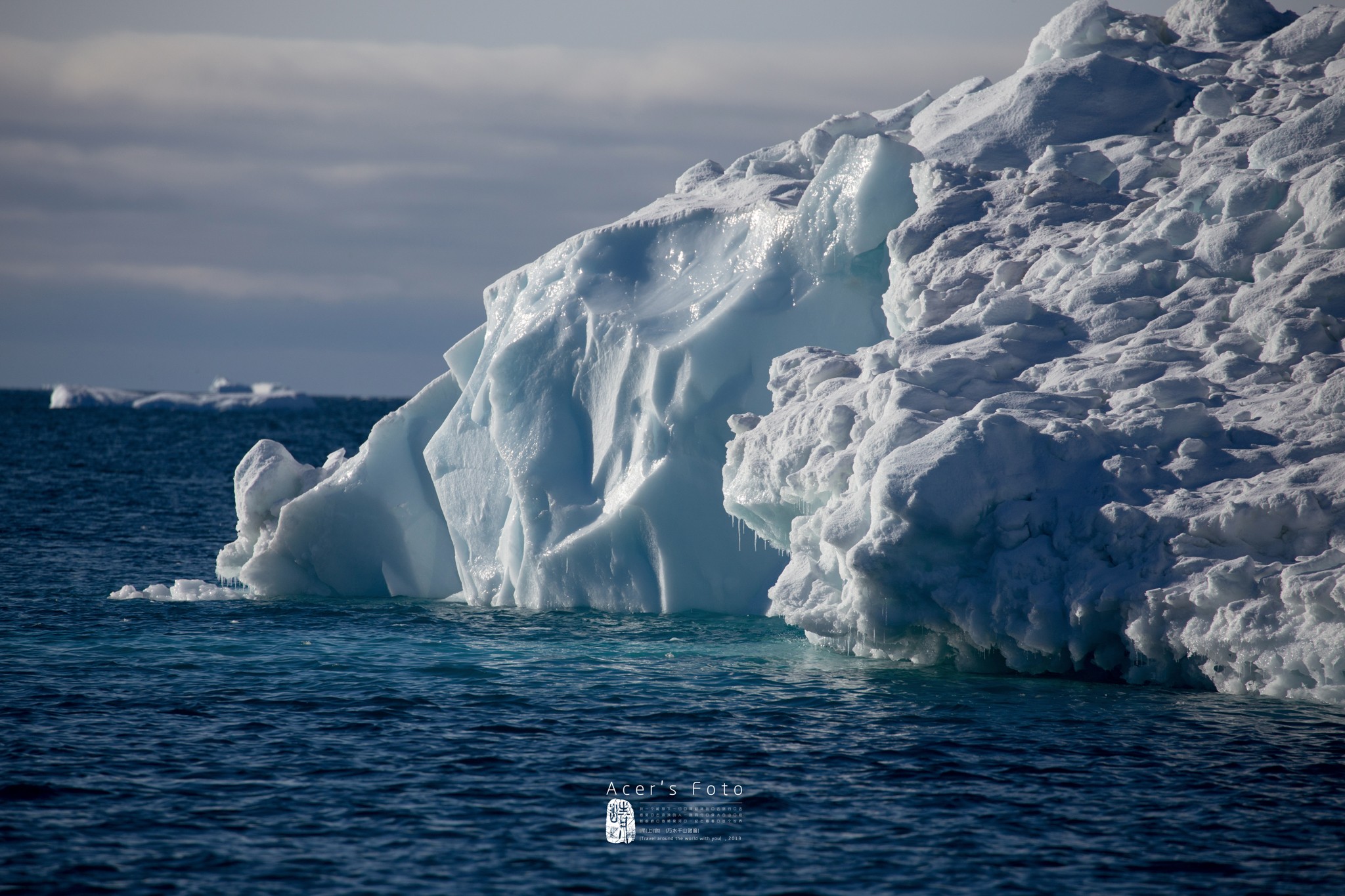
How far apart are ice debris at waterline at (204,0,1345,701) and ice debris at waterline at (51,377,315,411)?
75394 millimetres

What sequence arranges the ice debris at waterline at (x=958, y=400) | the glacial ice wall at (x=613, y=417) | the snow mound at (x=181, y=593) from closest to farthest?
1. the ice debris at waterline at (x=958, y=400)
2. the glacial ice wall at (x=613, y=417)
3. the snow mound at (x=181, y=593)

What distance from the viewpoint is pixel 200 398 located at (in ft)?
328

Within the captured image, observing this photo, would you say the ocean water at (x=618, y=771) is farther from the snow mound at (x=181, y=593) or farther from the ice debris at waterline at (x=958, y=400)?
the snow mound at (x=181, y=593)

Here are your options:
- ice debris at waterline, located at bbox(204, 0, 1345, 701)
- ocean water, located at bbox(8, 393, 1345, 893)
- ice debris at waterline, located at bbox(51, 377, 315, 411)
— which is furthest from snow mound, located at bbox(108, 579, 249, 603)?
ice debris at waterline, located at bbox(51, 377, 315, 411)

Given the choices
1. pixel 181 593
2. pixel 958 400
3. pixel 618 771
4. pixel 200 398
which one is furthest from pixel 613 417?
pixel 200 398

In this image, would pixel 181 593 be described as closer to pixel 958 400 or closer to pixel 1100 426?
pixel 958 400

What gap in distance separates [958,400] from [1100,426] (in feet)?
4.92

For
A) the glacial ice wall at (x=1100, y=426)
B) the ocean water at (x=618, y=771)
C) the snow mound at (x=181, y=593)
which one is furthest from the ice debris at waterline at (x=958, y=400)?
the ocean water at (x=618, y=771)

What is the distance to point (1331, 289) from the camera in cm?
1344

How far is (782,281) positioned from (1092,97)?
17.8 ft

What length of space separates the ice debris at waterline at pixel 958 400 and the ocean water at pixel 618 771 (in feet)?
3.48

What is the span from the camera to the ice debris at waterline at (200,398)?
9125 centimetres

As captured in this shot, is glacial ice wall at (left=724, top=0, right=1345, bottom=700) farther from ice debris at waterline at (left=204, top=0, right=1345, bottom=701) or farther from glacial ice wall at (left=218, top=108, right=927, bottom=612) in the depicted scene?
glacial ice wall at (left=218, top=108, right=927, bottom=612)

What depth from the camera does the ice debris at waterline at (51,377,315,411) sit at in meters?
91.2
